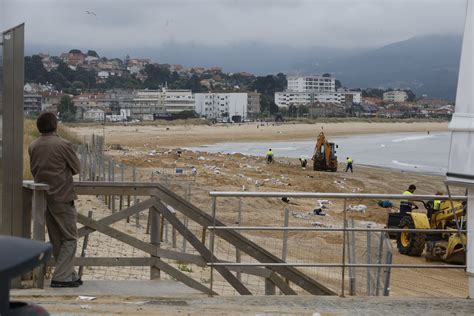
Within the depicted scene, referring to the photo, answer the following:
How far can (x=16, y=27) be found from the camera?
7863 mm

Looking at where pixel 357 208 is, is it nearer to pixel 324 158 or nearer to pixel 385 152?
pixel 324 158

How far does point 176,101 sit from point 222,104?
476 inches

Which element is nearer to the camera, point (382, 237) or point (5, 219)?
point (5, 219)

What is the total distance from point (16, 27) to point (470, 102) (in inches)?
167

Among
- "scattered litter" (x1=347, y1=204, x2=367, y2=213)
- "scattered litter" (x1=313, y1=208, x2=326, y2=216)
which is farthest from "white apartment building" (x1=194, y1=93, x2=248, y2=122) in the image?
"scattered litter" (x1=313, y1=208, x2=326, y2=216)

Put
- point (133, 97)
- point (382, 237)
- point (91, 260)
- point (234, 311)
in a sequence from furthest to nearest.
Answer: point (133, 97)
point (382, 237)
point (91, 260)
point (234, 311)

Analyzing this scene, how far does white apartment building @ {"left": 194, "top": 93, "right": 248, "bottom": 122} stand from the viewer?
6964 inches

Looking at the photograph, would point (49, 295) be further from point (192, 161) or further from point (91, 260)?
point (192, 161)

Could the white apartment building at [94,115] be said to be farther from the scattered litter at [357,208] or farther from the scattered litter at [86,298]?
the scattered litter at [86,298]

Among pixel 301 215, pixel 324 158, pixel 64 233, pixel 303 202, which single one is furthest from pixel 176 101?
pixel 64 233

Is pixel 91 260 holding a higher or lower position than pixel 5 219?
lower

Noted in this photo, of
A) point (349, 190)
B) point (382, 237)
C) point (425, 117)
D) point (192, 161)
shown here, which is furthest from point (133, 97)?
point (382, 237)

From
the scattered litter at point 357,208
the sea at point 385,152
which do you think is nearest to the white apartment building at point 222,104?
the sea at point 385,152

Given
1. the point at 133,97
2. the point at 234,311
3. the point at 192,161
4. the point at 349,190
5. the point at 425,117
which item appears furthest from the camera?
the point at 425,117
